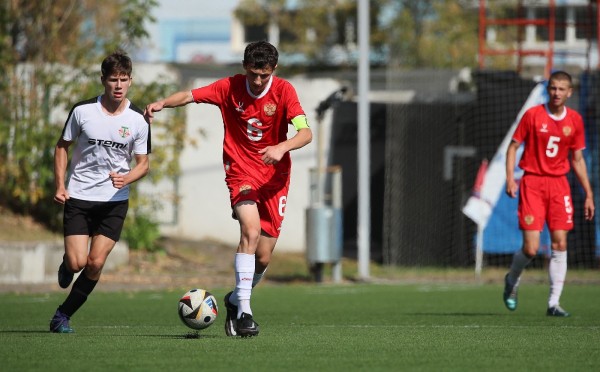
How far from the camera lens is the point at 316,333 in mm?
9109

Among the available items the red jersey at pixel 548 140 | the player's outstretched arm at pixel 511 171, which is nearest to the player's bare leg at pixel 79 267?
the player's outstretched arm at pixel 511 171

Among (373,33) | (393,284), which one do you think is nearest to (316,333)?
(393,284)

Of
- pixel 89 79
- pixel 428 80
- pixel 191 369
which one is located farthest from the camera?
pixel 428 80

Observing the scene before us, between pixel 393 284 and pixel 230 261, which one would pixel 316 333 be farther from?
pixel 230 261

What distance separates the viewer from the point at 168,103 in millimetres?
8820

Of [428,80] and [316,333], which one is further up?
[428,80]

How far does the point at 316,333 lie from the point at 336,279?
9.97 metres

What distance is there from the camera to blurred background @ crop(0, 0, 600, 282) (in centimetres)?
2052

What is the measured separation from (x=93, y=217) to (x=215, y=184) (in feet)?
48.3

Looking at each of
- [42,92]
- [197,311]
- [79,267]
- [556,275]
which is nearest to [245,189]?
[197,311]

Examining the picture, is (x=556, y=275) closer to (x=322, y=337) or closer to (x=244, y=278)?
(x=322, y=337)

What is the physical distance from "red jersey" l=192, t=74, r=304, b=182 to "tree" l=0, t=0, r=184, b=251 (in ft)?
38.1

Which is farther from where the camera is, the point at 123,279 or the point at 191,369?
the point at 123,279

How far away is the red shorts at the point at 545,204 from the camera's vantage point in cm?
1148
